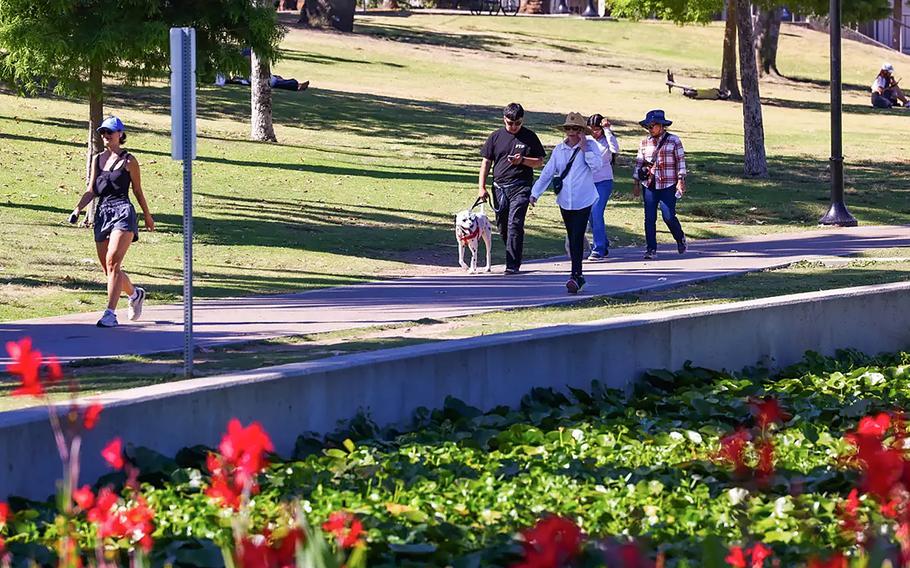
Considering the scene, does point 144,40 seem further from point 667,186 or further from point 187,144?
point 187,144

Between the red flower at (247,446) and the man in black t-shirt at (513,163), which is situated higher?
the man in black t-shirt at (513,163)

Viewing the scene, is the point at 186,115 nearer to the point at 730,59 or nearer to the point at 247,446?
the point at 247,446

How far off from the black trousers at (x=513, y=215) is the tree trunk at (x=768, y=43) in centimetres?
4081

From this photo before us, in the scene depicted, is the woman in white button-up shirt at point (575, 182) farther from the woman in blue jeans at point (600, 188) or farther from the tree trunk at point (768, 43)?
the tree trunk at point (768, 43)

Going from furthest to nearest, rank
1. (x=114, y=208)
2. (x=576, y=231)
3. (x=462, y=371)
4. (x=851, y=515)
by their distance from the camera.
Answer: (x=576, y=231), (x=114, y=208), (x=462, y=371), (x=851, y=515)

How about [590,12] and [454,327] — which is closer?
[454,327]

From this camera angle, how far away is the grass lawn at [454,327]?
33.3 ft

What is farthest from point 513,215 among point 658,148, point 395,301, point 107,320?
point 107,320

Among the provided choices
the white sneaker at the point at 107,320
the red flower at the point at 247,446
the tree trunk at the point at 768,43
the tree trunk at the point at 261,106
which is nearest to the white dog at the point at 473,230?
the white sneaker at the point at 107,320

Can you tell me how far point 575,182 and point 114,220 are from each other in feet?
15.1

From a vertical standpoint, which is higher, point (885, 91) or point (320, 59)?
point (320, 59)

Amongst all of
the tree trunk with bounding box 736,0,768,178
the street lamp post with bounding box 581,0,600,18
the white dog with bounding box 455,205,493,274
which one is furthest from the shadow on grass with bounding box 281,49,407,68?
the white dog with bounding box 455,205,493,274

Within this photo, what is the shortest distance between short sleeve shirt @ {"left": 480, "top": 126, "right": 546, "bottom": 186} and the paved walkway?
1.12m

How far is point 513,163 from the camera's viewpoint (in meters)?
16.2
